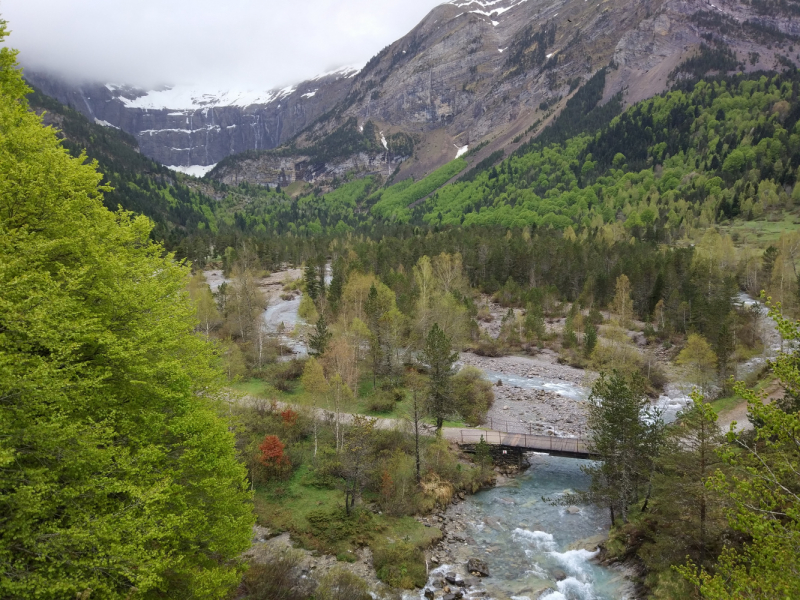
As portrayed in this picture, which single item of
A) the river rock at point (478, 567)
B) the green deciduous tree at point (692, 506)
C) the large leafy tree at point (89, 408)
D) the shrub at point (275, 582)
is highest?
the large leafy tree at point (89, 408)

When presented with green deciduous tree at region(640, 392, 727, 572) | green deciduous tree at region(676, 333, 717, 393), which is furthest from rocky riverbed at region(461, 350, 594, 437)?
green deciduous tree at region(640, 392, 727, 572)

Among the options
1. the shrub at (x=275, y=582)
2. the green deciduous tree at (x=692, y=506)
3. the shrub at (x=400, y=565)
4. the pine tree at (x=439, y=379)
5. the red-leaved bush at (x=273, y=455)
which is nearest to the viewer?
the green deciduous tree at (x=692, y=506)

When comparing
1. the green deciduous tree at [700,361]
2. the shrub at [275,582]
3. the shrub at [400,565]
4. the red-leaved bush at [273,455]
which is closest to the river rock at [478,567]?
the shrub at [400,565]

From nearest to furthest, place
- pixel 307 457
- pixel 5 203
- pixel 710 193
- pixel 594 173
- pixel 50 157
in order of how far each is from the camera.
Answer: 1. pixel 5 203
2. pixel 50 157
3. pixel 307 457
4. pixel 710 193
5. pixel 594 173

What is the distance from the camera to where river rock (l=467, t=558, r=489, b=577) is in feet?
76.7

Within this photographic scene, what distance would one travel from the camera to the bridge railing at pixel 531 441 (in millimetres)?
34969

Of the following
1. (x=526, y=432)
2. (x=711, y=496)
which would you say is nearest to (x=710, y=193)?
(x=526, y=432)

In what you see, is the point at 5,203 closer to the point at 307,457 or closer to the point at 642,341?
the point at 307,457

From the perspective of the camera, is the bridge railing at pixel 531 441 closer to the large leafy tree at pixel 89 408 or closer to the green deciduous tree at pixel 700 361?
the green deciduous tree at pixel 700 361

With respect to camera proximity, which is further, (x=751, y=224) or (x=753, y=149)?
(x=753, y=149)

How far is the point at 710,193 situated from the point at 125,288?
6168 inches

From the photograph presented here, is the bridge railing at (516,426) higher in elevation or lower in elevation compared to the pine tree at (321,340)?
lower

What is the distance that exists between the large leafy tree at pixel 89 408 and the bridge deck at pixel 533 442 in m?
23.6

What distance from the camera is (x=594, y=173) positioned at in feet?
578
